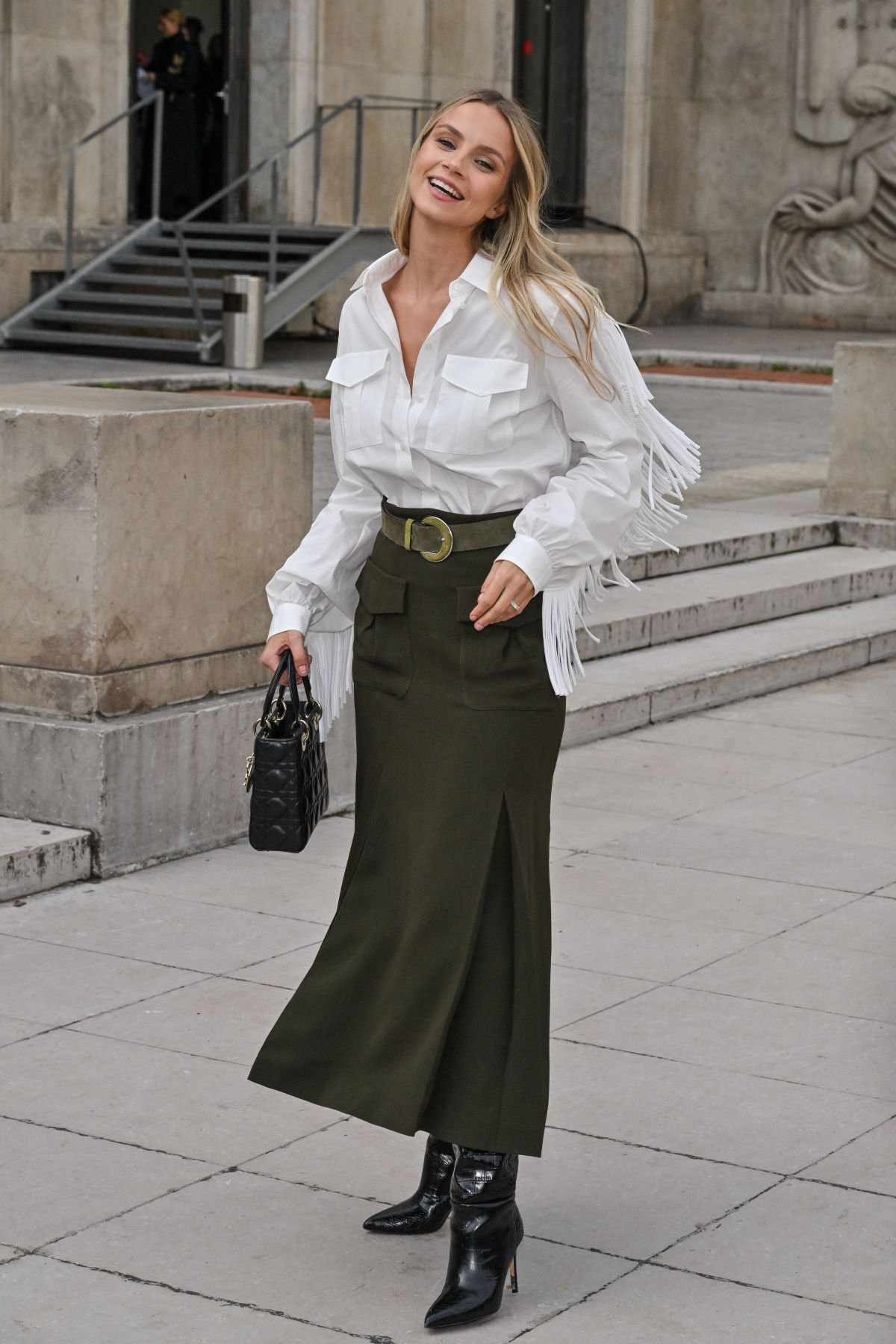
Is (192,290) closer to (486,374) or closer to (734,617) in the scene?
(734,617)

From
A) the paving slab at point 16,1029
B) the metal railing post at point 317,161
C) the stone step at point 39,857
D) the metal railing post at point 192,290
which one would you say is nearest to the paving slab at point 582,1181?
the paving slab at point 16,1029

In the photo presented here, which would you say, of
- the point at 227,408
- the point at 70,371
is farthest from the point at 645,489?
the point at 70,371

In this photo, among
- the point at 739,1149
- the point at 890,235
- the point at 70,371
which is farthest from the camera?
the point at 890,235

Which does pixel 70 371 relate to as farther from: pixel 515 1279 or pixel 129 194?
pixel 515 1279

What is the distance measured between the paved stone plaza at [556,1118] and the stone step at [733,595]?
2.38 meters

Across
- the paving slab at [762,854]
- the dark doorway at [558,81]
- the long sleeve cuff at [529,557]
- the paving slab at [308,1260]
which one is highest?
the dark doorway at [558,81]

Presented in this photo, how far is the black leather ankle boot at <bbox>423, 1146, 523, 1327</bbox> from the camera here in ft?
10.9

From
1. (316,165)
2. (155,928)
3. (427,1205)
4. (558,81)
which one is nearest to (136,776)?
(155,928)

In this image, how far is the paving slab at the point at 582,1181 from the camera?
12.2 feet

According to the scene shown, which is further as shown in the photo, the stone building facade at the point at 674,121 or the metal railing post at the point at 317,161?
the stone building facade at the point at 674,121

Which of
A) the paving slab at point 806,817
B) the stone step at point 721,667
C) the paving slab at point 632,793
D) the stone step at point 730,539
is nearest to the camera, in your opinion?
the paving slab at point 806,817

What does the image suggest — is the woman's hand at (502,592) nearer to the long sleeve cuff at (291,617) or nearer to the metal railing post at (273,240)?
the long sleeve cuff at (291,617)

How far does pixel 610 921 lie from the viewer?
555 centimetres

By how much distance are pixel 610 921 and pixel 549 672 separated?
2.26 meters
